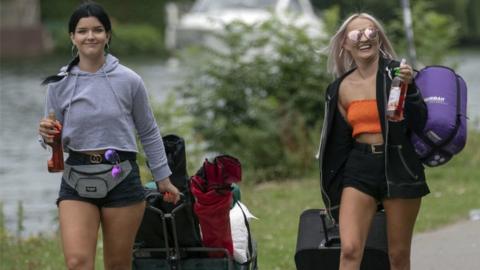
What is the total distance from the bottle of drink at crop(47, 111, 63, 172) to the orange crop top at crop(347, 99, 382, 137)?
149 cm

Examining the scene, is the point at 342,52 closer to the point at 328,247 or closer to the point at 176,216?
the point at 328,247

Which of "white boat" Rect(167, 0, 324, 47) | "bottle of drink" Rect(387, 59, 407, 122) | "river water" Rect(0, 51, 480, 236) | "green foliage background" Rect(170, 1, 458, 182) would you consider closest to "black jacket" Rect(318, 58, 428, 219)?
"bottle of drink" Rect(387, 59, 407, 122)

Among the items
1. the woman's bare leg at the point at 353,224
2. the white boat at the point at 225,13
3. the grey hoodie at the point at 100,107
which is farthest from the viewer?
the white boat at the point at 225,13

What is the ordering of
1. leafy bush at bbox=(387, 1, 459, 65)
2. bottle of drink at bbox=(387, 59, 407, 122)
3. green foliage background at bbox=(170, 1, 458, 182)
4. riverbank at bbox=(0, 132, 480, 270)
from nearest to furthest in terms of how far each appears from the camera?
bottle of drink at bbox=(387, 59, 407, 122), riverbank at bbox=(0, 132, 480, 270), green foliage background at bbox=(170, 1, 458, 182), leafy bush at bbox=(387, 1, 459, 65)

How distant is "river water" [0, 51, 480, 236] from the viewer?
14141 mm

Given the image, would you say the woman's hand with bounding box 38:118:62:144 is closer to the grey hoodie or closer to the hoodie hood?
the grey hoodie

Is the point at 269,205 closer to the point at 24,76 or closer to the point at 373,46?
the point at 373,46

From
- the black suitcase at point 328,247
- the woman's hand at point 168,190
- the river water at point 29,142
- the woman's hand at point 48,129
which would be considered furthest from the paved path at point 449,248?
the woman's hand at point 48,129

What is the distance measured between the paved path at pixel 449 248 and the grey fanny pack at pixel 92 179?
301 cm

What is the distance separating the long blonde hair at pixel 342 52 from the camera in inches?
251

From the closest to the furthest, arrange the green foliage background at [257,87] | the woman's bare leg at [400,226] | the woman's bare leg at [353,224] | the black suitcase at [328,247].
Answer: the woman's bare leg at [353,224] < the woman's bare leg at [400,226] < the black suitcase at [328,247] < the green foliage background at [257,87]

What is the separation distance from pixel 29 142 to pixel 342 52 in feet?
54.4

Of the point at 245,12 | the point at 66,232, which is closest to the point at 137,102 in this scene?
the point at 66,232

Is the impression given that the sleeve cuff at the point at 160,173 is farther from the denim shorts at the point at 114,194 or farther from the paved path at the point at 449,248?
the paved path at the point at 449,248
